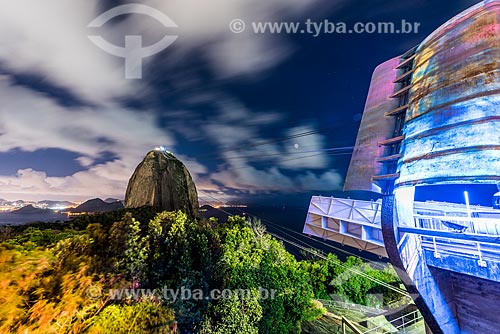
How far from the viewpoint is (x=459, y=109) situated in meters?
6.59

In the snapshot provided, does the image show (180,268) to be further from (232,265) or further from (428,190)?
(428,190)

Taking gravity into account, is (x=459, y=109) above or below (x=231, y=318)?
above

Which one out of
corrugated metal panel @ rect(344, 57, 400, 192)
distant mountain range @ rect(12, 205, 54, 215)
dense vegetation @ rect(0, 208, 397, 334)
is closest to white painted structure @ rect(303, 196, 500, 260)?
corrugated metal panel @ rect(344, 57, 400, 192)

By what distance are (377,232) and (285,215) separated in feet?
158

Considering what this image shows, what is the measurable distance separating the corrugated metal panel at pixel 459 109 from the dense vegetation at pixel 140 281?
6.73 meters

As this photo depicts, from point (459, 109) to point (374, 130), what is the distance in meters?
5.66

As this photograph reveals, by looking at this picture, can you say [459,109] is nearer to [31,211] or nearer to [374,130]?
[374,130]

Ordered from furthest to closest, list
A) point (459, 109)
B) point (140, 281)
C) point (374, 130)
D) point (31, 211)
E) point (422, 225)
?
point (374, 130) → point (31, 211) → point (422, 225) → point (459, 109) → point (140, 281)

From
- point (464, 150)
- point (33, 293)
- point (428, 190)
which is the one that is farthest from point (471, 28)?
point (33, 293)

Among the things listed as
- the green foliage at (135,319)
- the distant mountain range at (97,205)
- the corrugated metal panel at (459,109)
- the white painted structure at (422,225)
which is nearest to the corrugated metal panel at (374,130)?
the white painted structure at (422,225)

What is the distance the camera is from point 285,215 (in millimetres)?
57656

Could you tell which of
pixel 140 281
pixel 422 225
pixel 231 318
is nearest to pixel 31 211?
pixel 140 281

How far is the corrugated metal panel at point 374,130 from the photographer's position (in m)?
11.3

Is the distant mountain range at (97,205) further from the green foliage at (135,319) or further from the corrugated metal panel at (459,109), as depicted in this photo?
the corrugated metal panel at (459,109)
